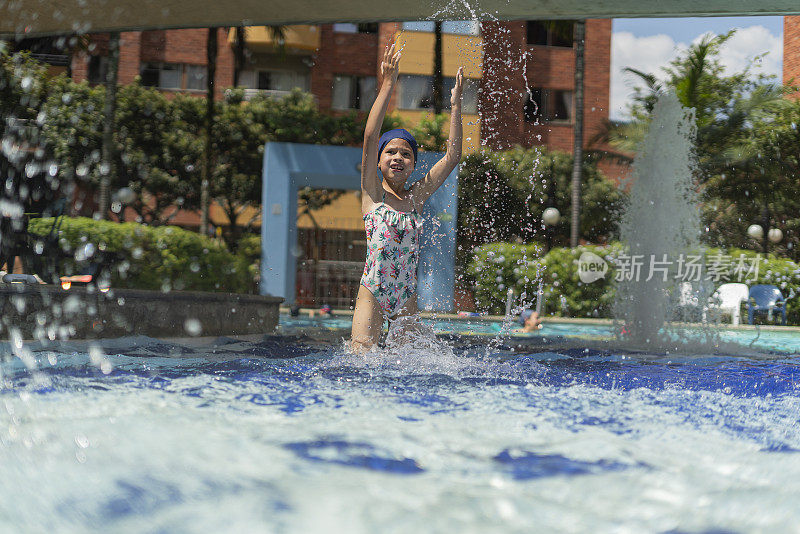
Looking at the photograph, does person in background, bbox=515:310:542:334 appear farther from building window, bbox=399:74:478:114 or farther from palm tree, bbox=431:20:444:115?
building window, bbox=399:74:478:114

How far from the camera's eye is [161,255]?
1168 centimetres

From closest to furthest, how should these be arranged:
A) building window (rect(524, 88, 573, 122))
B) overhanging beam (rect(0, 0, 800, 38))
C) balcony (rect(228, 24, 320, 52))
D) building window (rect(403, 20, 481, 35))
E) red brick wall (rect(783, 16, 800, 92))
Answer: overhanging beam (rect(0, 0, 800, 38)) → building window (rect(403, 20, 481, 35)) → red brick wall (rect(783, 16, 800, 92)) → balcony (rect(228, 24, 320, 52)) → building window (rect(524, 88, 573, 122))

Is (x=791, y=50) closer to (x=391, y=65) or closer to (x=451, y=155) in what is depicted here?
(x=451, y=155)

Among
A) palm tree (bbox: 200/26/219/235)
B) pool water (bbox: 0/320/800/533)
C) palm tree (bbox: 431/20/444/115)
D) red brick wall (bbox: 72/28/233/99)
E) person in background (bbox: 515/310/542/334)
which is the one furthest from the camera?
red brick wall (bbox: 72/28/233/99)

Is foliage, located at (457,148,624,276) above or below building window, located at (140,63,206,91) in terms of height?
below

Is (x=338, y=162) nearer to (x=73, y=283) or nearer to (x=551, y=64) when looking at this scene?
(x=73, y=283)

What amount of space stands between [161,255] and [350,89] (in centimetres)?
1905

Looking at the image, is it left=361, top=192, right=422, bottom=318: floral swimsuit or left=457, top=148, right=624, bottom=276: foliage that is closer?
left=361, top=192, right=422, bottom=318: floral swimsuit

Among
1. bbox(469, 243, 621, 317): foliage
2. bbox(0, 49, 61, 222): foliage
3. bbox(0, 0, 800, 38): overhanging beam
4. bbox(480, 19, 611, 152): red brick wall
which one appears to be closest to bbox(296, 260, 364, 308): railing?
bbox(469, 243, 621, 317): foliage

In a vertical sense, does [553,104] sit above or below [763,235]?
above

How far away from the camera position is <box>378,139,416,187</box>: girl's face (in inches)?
171

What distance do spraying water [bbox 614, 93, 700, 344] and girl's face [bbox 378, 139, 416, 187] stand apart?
571 centimetres

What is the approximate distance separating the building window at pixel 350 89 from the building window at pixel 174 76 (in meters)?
5.67

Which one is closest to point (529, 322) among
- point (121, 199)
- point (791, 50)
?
point (121, 199)
